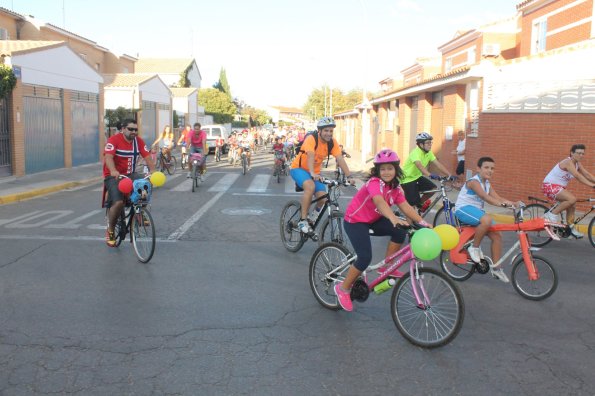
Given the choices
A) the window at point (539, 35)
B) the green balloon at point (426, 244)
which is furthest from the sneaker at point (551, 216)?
the window at point (539, 35)

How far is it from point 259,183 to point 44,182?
635 centimetres

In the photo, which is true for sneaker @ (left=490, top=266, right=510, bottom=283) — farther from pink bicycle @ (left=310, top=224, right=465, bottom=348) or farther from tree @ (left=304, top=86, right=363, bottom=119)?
tree @ (left=304, top=86, right=363, bottom=119)

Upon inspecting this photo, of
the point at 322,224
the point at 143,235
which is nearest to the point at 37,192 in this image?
the point at 143,235

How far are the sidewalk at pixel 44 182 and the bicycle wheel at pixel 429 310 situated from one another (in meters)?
11.2

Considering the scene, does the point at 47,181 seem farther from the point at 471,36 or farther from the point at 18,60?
the point at 471,36

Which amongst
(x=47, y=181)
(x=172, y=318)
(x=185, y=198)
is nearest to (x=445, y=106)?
(x=185, y=198)

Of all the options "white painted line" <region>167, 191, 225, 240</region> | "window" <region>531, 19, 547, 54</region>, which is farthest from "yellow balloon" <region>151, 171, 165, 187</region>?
"window" <region>531, 19, 547, 54</region>

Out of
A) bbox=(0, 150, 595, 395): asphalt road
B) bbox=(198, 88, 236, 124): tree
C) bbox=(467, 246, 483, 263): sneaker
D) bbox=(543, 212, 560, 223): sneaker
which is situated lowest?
bbox=(0, 150, 595, 395): asphalt road

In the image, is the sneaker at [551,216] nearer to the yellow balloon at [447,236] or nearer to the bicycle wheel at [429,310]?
the yellow balloon at [447,236]

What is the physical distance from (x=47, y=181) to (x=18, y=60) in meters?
4.19

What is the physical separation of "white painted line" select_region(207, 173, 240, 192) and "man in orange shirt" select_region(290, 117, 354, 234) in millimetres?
7972

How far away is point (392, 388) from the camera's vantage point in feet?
12.2

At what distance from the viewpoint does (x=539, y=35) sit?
70.9ft

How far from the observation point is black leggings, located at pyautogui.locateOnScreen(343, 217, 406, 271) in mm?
4859
